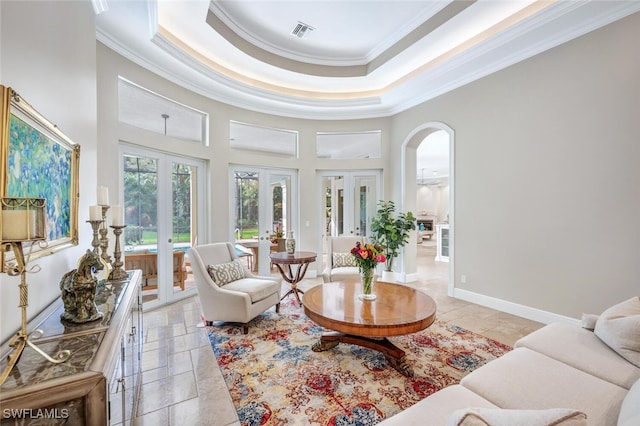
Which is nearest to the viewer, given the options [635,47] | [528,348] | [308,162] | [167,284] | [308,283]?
[528,348]

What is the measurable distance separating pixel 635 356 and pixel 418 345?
1612 mm

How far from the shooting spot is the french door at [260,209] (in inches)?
205

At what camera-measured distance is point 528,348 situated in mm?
1897

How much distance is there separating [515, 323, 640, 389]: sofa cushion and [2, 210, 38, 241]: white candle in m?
2.81

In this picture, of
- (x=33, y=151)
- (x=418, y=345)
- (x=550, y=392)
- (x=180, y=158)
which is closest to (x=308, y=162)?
(x=180, y=158)

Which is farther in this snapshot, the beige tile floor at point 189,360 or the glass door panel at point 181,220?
the glass door panel at point 181,220

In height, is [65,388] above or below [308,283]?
above

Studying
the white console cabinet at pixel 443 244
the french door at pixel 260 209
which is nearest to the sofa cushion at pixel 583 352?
the french door at pixel 260 209

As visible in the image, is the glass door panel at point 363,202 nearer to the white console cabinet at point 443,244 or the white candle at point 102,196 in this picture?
the white console cabinet at point 443,244

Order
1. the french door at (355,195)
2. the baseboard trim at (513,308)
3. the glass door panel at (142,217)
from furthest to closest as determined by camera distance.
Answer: the french door at (355,195) < the glass door panel at (142,217) < the baseboard trim at (513,308)

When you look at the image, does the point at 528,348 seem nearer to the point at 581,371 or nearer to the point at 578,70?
the point at 581,371

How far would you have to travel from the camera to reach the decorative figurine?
1.36 m

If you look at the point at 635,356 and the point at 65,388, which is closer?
the point at 65,388

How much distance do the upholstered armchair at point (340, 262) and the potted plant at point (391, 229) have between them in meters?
0.45
